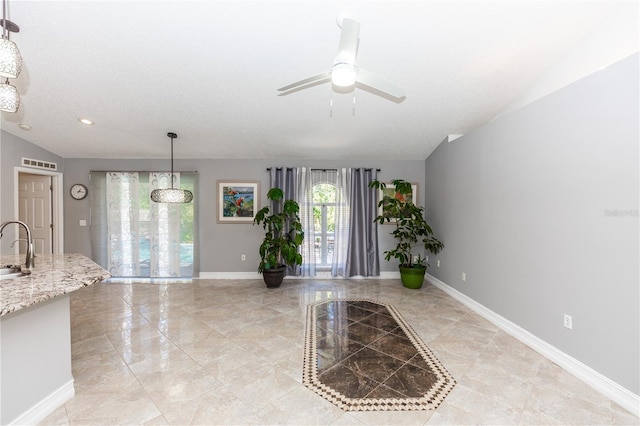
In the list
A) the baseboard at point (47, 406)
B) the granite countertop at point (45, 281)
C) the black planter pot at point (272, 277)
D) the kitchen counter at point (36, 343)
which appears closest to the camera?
the granite countertop at point (45, 281)

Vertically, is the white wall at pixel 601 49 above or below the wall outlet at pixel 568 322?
above

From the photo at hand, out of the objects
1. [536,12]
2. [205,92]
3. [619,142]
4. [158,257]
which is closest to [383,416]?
[619,142]

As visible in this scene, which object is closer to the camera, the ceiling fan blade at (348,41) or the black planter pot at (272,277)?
the ceiling fan blade at (348,41)

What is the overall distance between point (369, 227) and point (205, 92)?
3524 millimetres

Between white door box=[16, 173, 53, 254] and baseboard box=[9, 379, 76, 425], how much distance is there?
4.41 meters

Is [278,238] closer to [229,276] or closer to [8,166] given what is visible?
[229,276]

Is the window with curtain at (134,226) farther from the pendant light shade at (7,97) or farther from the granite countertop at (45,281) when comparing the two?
the pendant light shade at (7,97)

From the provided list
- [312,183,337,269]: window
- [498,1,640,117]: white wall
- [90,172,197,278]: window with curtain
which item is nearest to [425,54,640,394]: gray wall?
[498,1,640,117]: white wall

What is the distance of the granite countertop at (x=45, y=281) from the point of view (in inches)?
52.7

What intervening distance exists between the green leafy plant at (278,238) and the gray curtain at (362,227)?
1.05 metres

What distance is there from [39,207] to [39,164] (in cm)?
87

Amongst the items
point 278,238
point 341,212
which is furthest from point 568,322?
point 278,238

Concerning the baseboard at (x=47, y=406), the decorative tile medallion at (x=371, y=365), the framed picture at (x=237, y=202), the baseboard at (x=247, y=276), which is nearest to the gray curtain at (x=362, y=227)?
the baseboard at (x=247, y=276)

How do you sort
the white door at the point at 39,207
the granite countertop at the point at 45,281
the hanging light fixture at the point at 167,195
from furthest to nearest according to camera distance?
the white door at the point at 39,207 < the hanging light fixture at the point at 167,195 < the granite countertop at the point at 45,281
